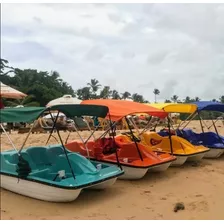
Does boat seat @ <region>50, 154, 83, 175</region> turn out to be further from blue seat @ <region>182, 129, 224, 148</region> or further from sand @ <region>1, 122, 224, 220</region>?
blue seat @ <region>182, 129, 224, 148</region>

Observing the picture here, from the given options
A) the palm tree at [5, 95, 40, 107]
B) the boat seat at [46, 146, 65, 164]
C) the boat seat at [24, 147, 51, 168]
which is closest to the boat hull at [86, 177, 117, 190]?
the boat seat at [46, 146, 65, 164]

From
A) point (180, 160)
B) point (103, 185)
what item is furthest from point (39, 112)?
point (180, 160)

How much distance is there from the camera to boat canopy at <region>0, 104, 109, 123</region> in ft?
11.9

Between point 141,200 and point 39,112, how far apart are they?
2.55m

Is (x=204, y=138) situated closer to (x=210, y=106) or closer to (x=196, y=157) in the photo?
(x=210, y=106)

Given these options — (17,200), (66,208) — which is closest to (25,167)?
(17,200)

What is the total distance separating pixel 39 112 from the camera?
480 cm

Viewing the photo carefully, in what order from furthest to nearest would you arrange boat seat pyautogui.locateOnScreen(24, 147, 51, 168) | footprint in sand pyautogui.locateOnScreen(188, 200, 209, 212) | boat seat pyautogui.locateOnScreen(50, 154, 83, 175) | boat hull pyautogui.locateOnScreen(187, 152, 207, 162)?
boat hull pyautogui.locateOnScreen(187, 152, 207, 162)
footprint in sand pyautogui.locateOnScreen(188, 200, 209, 212)
boat seat pyautogui.locateOnScreen(50, 154, 83, 175)
boat seat pyautogui.locateOnScreen(24, 147, 51, 168)

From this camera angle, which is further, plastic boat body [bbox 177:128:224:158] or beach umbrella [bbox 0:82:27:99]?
plastic boat body [bbox 177:128:224:158]

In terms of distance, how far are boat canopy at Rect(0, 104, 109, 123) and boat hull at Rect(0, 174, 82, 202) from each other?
0.66 metres

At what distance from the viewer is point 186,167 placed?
29.7 feet

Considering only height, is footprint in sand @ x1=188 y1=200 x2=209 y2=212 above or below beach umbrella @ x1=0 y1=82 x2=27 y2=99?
below

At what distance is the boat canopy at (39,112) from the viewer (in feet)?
11.9

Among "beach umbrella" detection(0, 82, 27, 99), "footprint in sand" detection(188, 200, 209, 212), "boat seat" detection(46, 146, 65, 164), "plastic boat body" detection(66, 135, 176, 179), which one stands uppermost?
"beach umbrella" detection(0, 82, 27, 99)
